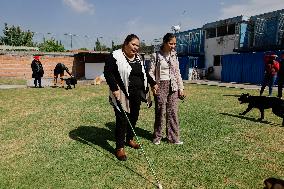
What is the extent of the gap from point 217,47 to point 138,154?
1188 inches

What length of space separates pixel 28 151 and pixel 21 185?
64.8 inches

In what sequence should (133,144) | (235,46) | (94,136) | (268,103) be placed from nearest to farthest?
(133,144) < (94,136) < (268,103) < (235,46)

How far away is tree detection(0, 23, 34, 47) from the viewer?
67.7m

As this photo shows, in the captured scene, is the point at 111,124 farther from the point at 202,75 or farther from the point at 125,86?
the point at 202,75

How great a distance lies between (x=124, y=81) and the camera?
5.47m

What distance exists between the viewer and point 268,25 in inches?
1087

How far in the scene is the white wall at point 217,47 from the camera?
105 ft

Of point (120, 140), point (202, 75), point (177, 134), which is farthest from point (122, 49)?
point (202, 75)

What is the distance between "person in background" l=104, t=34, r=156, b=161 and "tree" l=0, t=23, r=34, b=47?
6748cm

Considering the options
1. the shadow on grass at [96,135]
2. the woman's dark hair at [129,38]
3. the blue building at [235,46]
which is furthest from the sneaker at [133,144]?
the blue building at [235,46]

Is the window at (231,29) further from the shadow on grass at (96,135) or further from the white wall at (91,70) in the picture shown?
the shadow on grass at (96,135)

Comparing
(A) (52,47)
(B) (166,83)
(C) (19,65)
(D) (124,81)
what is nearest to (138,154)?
(D) (124,81)

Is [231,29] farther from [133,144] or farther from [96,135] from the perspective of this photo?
[133,144]

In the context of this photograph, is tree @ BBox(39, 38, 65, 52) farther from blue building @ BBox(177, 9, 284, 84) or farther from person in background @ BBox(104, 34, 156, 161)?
person in background @ BBox(104, 34, 156, 161)
